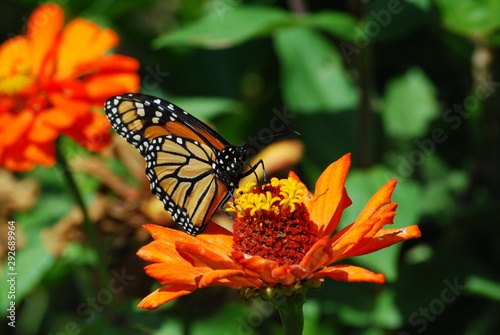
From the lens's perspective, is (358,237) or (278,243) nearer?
(358,237)

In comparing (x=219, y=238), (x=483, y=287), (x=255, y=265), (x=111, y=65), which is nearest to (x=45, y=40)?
(x=111, y=65)

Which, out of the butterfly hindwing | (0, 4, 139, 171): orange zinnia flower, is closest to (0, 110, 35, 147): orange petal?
(0, 4, 139, 171): orange zinnia flower

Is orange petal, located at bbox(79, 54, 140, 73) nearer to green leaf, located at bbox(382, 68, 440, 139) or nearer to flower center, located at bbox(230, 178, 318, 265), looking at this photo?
flower center, located at bbox(230, 178, 318, 265)

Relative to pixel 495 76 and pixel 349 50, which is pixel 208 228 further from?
pixel 495 76

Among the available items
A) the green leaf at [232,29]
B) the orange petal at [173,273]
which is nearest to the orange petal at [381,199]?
the orange petal at [173,273]

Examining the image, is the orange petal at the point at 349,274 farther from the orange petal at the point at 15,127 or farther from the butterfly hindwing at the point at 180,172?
the orange petal at the point at 15,127

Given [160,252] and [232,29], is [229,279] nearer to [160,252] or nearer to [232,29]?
[160,252]
